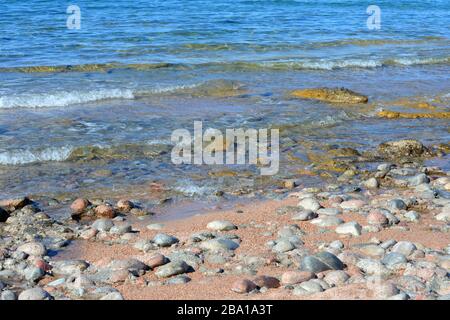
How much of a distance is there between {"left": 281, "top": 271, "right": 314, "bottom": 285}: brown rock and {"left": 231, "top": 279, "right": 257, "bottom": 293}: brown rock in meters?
0.24

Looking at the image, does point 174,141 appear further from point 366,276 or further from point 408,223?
point 366,276

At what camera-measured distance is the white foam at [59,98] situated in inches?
422

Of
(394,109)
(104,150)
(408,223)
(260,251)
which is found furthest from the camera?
(394,109)

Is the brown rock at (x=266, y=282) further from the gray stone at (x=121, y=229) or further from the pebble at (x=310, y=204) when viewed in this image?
the pebble at (x=310, y=204)

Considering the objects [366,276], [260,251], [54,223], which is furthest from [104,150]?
[366,276]

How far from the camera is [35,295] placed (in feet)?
14.5

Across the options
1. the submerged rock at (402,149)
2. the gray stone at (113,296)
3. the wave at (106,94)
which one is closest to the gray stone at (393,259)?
the gray stone at (113,296)

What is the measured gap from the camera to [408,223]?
597cm

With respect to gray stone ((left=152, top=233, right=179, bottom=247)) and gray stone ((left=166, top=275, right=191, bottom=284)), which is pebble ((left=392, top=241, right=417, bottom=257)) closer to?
gray stone ((left=166, top=275, right=191, bottom=284))

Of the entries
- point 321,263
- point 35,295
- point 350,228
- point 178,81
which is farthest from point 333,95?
point 35,295

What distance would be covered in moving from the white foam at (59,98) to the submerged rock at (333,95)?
2.94 m

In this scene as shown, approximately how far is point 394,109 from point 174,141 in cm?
392

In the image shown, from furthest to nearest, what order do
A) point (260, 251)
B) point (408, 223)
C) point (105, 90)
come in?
point (105, 90) < point (408, 223) < point (260, 251)

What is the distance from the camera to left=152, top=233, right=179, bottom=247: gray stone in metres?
5.47
